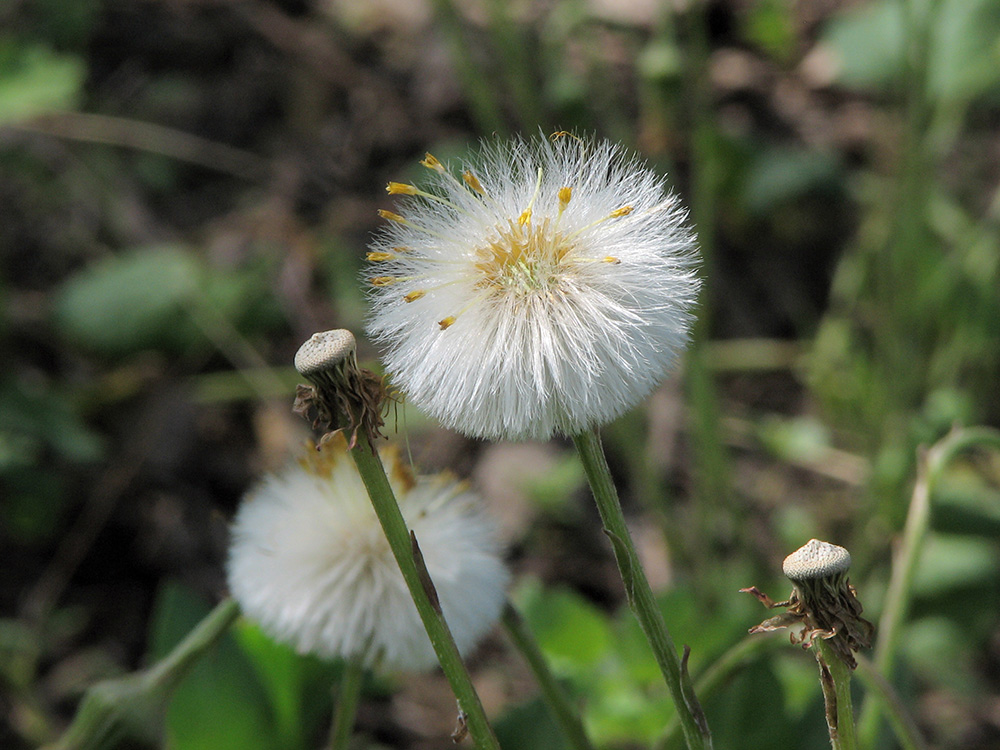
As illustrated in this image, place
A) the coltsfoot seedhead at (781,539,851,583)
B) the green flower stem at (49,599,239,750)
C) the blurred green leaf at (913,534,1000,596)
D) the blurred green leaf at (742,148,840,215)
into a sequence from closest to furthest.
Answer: the coltsfoot seedhead at (781,539,851,583) < the green flower stem at (49,599,239,750) < the blurred green leaf at (913,534,1000,596) < the blurred green leaf at (742,148,840,215)

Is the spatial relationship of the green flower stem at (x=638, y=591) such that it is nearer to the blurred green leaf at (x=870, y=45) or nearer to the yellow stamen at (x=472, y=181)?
the yellow stamen at (x=472, y=181)

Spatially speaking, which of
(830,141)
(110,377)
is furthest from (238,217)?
(830,141)

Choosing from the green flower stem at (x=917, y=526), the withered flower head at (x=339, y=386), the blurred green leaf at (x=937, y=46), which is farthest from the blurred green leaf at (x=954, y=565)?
the withered flower head at (x=339, y=386)

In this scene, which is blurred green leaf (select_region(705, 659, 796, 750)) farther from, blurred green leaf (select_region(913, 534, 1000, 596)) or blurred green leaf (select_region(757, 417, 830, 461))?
blurred green leaf (select_region(757, 417, 830, 461))

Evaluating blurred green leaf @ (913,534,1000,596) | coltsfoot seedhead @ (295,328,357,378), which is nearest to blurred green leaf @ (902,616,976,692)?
blurred green leaf @ (913,534,1000,596)

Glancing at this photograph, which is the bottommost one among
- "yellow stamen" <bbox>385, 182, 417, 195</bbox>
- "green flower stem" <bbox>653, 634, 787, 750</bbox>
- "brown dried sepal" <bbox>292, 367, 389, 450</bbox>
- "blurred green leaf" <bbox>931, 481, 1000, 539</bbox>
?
"blurred green leaf" <bbox>931, 481, 1000, 539</bbox>

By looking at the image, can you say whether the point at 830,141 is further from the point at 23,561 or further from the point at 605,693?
the point at 23,561
